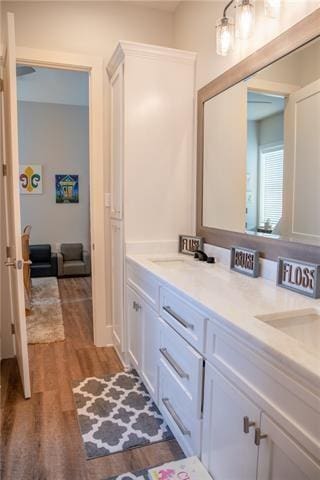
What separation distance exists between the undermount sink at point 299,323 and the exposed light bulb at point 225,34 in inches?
61.7

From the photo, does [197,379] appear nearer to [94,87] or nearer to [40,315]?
[94,87]

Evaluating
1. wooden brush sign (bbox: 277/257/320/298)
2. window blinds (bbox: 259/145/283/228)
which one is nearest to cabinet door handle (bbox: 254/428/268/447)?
wooden brush sign (bbox: 277/257/320/298)

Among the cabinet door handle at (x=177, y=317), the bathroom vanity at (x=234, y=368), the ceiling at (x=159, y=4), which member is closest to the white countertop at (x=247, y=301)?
the bathroom vanity at (x=234, y=368)

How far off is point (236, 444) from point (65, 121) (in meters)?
6.08

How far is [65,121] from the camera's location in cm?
621

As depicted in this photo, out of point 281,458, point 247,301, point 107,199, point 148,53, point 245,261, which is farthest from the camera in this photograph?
point 107,199

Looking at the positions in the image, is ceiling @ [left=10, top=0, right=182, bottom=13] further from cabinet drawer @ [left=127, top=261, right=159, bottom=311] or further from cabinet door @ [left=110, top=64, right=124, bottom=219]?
cabinet drawer @ [left=127, top=261, right=159, bottom=311]

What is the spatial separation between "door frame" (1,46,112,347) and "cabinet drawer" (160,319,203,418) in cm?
128

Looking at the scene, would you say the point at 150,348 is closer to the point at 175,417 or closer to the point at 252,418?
the point at 175,417

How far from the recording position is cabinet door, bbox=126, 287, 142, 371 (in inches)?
91.3

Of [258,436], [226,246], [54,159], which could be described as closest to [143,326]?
[226,246]

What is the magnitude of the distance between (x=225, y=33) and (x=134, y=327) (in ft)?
6.40

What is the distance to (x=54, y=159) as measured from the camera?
6.24m

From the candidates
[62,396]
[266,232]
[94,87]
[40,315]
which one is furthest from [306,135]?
[40,315]
